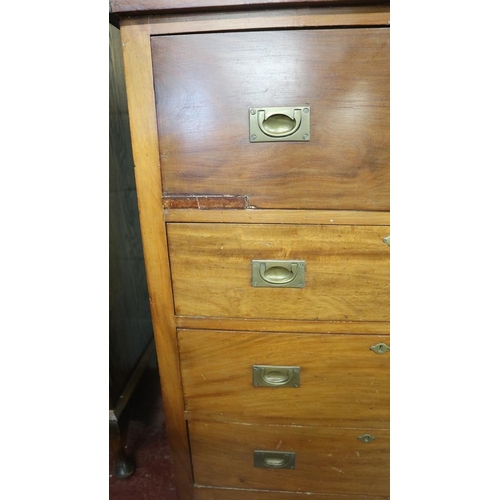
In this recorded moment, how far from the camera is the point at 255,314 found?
71 centimetres

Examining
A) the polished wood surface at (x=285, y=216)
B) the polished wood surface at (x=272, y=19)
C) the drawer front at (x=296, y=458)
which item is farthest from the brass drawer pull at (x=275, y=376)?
the polished wood surface at (x=272, y=19)

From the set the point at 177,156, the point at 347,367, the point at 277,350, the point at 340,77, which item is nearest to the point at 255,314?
the point at 277,350

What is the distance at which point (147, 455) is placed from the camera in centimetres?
110

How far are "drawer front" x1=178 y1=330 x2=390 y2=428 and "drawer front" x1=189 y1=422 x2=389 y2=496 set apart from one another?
0.03m

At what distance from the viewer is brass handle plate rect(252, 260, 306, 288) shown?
67cm

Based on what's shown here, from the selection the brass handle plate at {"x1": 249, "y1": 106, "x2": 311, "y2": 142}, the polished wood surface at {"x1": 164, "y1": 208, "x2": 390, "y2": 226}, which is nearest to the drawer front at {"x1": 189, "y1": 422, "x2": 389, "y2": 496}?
the polished wood surface at {"x1": 164, "y1": 208, "x2": 390, "y2": 226}

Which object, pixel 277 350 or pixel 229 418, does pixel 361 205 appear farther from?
pixel 229 418

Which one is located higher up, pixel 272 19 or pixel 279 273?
pixel 272 19

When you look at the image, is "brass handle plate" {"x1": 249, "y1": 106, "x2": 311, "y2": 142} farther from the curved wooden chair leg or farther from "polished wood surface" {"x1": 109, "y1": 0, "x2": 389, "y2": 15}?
the curved wooden chair leg

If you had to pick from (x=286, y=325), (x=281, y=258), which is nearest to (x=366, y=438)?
(x=286, y=325)

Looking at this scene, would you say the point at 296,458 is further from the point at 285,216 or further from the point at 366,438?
the point at 285,216

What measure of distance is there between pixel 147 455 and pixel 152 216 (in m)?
0.82

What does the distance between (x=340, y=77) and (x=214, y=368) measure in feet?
1.91

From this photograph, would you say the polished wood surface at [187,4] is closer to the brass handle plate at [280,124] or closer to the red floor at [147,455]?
the brass handle plate at [280,124]
